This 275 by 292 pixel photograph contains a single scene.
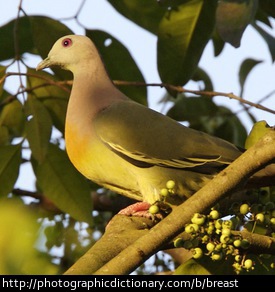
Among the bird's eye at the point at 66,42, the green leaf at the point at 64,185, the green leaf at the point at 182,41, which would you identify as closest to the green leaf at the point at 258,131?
the green leaf at the point at 182,41

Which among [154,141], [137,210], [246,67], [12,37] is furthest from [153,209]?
[246,67]

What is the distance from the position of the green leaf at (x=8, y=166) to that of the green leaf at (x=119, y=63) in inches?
24.2

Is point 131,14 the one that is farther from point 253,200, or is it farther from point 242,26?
point 253,200

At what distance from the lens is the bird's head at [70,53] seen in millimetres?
3186

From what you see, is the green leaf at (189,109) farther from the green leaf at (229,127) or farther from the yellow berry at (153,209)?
the yellow berry at (153,209)

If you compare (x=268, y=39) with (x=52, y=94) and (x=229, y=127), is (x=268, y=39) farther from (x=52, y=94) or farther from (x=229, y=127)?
(x=52, y=94)

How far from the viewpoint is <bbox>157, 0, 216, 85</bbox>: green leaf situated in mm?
3094

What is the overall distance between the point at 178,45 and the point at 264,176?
2.82 feet

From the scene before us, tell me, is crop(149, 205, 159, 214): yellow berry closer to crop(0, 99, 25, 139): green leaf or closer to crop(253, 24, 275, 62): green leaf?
crop(253, 24, 275, 62): green leaf

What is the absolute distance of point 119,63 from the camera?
335 centimetres

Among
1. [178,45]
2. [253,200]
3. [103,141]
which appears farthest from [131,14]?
[253,200]

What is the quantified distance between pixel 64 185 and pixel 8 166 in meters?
0.26
